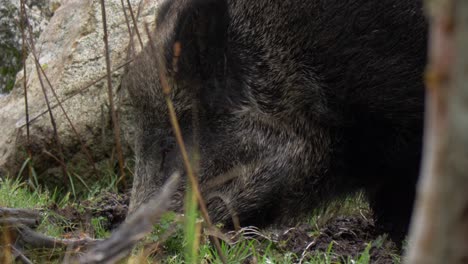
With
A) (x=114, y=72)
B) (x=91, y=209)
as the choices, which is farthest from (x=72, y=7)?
(x=91, y=209)

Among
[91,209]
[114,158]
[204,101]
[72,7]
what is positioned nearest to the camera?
[204,101]

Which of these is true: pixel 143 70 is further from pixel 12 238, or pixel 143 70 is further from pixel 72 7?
pixel 72 7

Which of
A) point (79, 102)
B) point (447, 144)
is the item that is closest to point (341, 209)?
point (79, 102)

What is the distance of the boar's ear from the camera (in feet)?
13.4

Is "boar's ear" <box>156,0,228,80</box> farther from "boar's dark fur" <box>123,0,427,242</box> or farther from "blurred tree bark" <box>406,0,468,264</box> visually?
"blurred tree bark" <box>406,0,468,264</box>

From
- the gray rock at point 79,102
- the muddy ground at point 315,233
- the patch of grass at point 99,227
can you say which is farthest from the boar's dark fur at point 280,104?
the gray rock at point 79,102

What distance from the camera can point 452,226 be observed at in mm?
936

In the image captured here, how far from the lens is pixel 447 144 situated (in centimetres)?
91

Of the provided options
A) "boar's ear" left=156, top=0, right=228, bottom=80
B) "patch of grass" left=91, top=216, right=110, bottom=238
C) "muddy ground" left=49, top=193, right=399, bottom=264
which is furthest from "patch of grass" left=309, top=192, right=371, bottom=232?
"patch of grass" left=91, top=216, right=110, bottom=238

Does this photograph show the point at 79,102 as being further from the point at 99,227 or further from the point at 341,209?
the point at 341,209

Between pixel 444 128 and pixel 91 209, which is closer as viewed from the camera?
pixel 444 128

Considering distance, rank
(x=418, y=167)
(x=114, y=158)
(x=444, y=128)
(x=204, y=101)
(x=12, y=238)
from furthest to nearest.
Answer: (x=114, y=158)
(x=204, y=101)
(x=418, y=167)
(x=12, y=238)
(x=444, y=128)

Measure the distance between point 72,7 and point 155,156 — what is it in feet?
11.6

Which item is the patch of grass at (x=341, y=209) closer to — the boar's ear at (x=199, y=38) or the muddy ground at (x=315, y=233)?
the muddy ground at (x=315, y=233)
